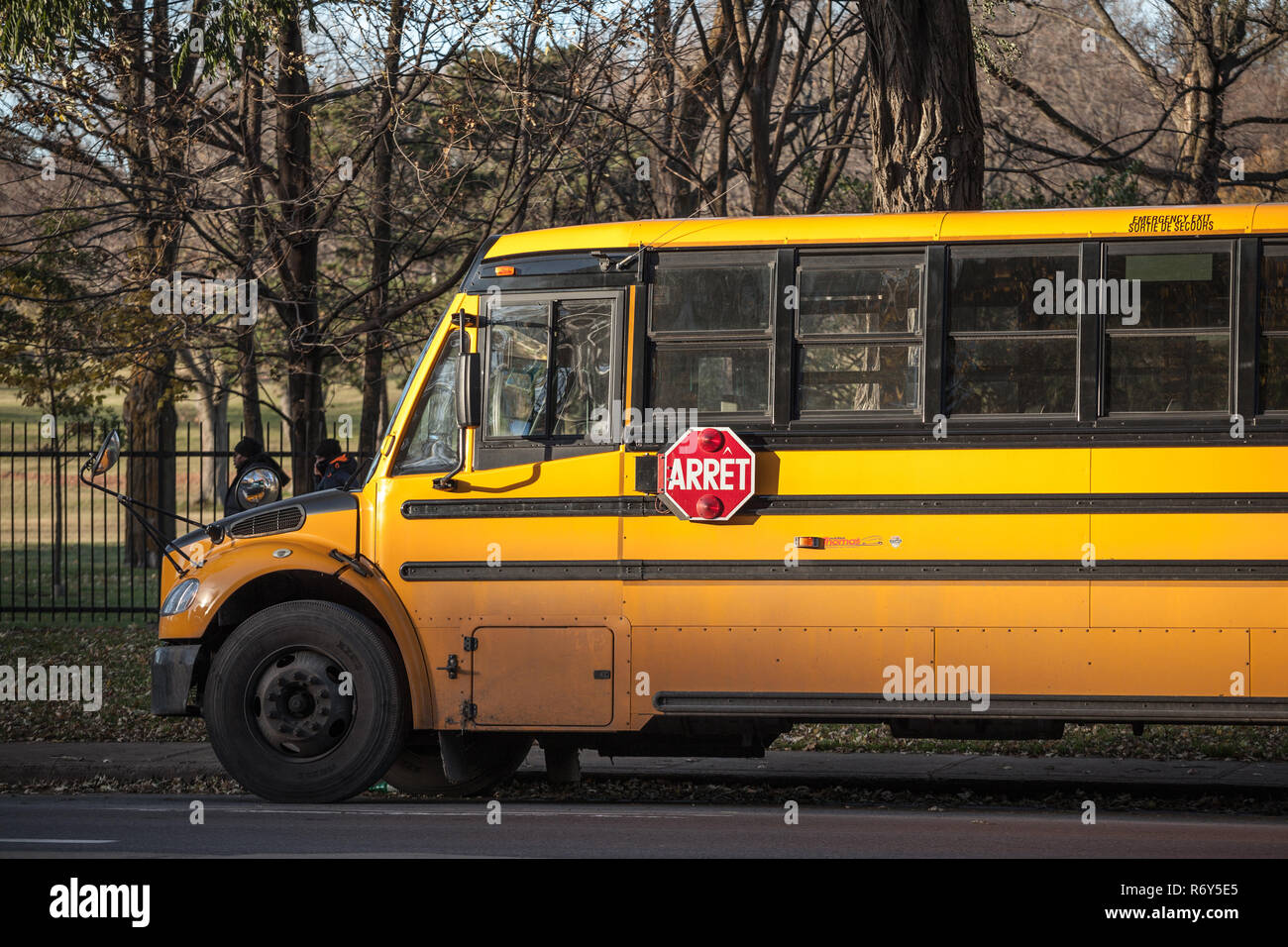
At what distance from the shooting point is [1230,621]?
275 inches

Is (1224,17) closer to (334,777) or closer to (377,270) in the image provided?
(377,270)

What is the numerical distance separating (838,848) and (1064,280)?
9.77 ft

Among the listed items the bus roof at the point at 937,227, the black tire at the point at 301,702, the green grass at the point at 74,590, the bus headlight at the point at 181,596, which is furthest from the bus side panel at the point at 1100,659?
the green grass at the point at 74,590

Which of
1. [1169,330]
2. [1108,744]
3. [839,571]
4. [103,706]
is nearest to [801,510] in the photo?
[839,571]

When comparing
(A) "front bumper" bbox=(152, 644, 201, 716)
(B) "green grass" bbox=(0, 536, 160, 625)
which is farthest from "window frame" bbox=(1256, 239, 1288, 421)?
(B) "green grass" bbox=(0, 536, 160, 625)

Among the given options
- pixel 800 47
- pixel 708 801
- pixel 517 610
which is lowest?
pixel 708 801

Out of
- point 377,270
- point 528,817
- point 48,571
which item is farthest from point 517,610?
point 48,571

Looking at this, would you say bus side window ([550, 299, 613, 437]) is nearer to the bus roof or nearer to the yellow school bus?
the yellow school bus

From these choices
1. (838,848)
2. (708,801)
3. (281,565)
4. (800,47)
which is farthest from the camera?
(800,47)

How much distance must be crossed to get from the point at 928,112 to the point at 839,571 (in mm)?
A: 4613

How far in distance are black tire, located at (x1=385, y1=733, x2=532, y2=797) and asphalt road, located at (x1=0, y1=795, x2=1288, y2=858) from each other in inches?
7.7

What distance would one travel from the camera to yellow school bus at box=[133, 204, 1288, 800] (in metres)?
7.06

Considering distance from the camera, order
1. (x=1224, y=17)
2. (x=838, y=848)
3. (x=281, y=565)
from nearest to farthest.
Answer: (x=838, y=848), (x=281, y=565), (x=1224, y=17)

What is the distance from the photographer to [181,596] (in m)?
7.95
